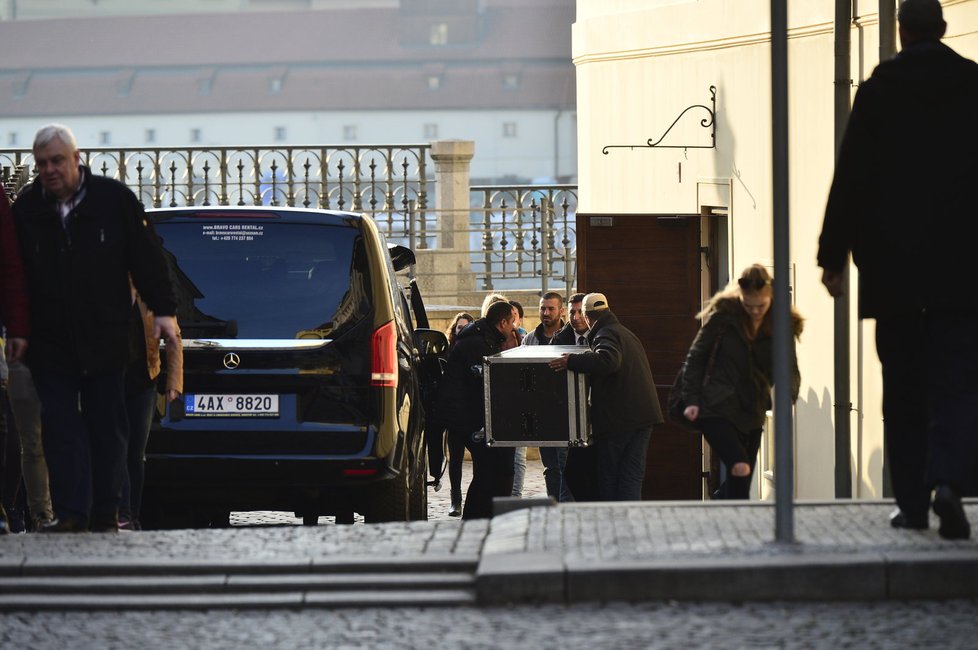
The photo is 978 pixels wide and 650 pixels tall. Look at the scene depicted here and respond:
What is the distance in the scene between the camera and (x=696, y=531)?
6.17 meters

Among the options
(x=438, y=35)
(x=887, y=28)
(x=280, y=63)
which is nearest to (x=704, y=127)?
(x=887, y=28)

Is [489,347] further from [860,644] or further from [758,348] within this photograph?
[860,644]

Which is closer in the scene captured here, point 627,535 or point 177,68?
point 627,535

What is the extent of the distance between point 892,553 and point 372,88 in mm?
100770

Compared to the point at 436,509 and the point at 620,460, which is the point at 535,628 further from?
the point at 436,509

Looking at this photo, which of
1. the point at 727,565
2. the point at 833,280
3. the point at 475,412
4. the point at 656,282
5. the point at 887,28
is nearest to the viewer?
the point at 727,565

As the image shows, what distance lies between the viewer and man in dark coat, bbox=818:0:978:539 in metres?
5.93

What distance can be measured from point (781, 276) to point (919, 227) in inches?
20.3

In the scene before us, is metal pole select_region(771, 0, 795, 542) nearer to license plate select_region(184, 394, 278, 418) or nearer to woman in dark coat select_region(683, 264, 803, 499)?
woman in dark coat select_region(683, 264, 803, 499)

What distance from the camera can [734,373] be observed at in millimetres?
8664

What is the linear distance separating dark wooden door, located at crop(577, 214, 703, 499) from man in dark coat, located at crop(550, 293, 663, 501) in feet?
12.7

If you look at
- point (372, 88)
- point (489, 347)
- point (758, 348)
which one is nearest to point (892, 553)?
point (758, 348)

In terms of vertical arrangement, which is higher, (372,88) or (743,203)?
(372,88)

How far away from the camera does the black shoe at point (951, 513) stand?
581 cm
